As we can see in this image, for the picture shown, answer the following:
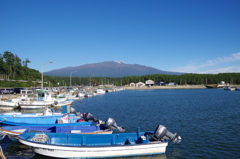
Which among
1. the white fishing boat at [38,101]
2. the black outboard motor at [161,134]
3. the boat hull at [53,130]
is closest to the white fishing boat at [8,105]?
the white fishing boat at [38,101]

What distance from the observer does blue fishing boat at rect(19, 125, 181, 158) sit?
48.6 ft

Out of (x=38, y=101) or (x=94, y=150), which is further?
(x=38, y=101)

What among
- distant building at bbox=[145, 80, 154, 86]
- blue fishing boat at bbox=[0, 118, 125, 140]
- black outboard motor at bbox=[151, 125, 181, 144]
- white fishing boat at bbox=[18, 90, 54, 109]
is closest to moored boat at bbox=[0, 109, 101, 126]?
blue fishing boat at bbox=[0, 118, 125, 140]

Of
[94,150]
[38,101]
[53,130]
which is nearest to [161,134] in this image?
[94,150]

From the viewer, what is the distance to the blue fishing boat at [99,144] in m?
14.8

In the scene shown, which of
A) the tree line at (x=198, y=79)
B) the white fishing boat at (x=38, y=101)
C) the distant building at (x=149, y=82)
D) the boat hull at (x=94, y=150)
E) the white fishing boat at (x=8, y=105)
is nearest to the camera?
the boat hull at (x=94, y=150)

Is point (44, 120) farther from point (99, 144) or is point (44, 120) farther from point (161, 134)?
point (161, 134)

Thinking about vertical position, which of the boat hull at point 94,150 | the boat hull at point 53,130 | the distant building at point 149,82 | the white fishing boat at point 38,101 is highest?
the distant building at point 149,82

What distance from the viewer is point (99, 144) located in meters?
16.6

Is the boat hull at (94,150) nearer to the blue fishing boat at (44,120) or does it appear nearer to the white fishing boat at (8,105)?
the blue fishing boat at (44,120)

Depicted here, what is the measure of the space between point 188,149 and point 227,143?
4.21 metres

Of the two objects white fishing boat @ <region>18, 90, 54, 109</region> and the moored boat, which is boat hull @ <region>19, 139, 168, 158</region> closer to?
the moored boat

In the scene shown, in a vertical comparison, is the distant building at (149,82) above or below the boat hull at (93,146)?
above

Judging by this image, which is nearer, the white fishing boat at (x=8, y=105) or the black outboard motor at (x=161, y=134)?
the black outboard motor at (x=161, y=134)
